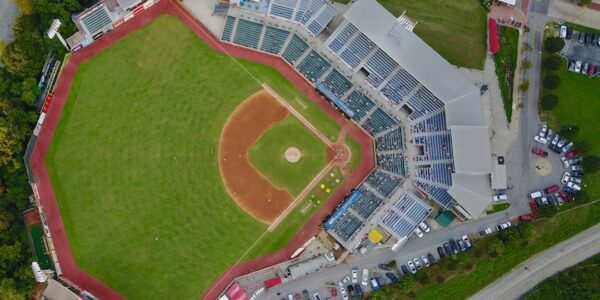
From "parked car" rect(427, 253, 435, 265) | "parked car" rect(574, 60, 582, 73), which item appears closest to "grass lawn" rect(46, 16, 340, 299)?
"parked car" rect(427, 253, 435, 265)

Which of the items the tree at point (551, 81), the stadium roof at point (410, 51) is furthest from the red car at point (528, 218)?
the stadium roof at point (410, 51)

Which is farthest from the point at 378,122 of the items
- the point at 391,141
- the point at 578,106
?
the point at 578,106

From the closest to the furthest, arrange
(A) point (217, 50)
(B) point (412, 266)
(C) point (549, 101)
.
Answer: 1. (B) point (412, 266)
2. (C) point (549, 101)
3. (A) point (217, 50)

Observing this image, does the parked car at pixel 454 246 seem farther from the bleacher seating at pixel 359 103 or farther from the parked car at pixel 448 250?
the bleacher seating at pixel 359 103

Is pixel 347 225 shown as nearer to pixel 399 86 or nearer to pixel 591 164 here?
pixel 399 86

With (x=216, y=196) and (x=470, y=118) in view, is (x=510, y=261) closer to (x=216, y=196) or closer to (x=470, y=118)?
(x=470, y=118)

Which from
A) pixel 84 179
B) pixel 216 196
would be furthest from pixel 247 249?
pixel 84 179
